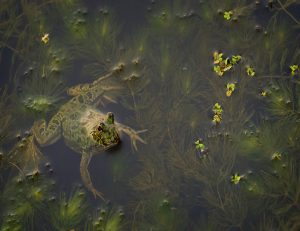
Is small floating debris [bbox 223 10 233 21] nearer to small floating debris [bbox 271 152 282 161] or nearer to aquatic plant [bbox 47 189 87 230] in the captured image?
small floating debris [bbox 271 152 282 161]

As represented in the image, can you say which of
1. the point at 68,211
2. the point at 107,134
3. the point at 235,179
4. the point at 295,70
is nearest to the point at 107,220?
the point at 68,211

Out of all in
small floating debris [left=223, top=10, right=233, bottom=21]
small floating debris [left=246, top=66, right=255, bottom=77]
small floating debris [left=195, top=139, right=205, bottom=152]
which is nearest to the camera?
small floating debris [left=195, top=139, right=205, bottom=152]

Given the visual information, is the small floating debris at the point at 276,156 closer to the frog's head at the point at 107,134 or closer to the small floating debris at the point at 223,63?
the small floating debris at the point at 223,63

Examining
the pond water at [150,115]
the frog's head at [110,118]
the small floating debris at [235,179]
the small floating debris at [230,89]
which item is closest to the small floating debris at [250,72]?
the pond water at [150,115]

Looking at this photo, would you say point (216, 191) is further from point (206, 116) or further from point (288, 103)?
point (288, 103)

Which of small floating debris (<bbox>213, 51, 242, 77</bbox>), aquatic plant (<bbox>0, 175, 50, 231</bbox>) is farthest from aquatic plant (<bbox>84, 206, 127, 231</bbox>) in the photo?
small floating debris (<bbox>213, 51, 242, 77</bbox>)

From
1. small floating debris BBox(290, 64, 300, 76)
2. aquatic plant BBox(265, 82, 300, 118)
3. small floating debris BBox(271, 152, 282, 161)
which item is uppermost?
small floating debris BBox(290, 64, 300, 76)
